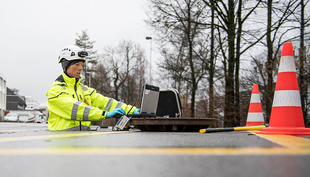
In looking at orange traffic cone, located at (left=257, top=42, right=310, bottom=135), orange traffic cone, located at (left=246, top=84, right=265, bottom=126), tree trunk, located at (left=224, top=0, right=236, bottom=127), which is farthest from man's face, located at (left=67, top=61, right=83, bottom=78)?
tree trunk, located at (left=224, top=0, right=236, bottom=127)

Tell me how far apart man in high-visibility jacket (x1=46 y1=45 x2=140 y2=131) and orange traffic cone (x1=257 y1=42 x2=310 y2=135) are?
1.92 m

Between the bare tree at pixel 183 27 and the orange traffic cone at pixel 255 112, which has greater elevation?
the bare tree at pixel 183 27

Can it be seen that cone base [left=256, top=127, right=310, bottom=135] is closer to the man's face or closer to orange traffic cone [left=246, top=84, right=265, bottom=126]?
the man's face

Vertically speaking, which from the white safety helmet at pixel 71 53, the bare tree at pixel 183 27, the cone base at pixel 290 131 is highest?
the bare tree at pixel 183 27

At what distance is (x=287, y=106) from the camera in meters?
3.27

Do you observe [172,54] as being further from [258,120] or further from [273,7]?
[258,120]

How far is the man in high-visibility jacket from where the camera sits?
390cm

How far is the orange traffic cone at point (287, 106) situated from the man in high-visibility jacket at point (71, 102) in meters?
1.92

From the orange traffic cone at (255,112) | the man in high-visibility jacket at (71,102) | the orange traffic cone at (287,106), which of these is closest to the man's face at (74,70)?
the man in high-visibility jacket at (71,102)

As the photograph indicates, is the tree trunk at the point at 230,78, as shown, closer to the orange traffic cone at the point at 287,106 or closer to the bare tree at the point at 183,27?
the bare tree at the point at 183,27

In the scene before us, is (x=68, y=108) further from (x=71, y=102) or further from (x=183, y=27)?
(x=183, y=27)

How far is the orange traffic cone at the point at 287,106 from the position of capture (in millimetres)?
3059

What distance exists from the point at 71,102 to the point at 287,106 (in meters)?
2.78

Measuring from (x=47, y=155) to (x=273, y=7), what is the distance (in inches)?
547
